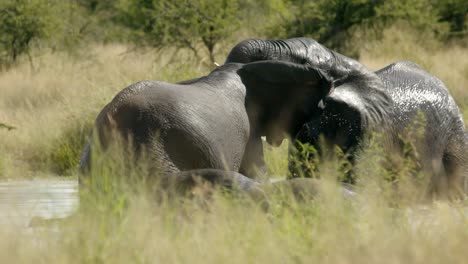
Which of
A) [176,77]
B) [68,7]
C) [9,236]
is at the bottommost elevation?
[68,7]

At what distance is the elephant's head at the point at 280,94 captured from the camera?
8953 mm

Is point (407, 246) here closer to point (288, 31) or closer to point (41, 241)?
point (41, 241)

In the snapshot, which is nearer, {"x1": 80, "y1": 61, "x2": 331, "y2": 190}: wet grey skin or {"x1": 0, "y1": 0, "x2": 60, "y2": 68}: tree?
{"x1": 80, "y1": 61, "x2": 331, "y2": 190}: wet grey skin

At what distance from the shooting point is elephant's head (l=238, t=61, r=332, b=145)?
29.4 feet

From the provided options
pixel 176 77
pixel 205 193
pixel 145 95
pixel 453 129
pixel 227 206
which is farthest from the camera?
pixel 176 77

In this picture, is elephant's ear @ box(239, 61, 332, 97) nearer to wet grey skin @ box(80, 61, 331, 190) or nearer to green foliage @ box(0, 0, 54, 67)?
wet grey skin @ box(80, 61, 331, 190)

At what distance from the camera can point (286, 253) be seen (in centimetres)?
530

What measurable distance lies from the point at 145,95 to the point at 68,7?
79.6 ft

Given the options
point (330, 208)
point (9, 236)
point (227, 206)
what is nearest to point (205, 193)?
point (227, 206)

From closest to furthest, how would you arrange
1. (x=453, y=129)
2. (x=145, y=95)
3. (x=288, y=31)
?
(x=145, y=95)
(x=453, y=129)
(x=288, y=31)

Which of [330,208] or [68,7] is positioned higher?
[330,208]

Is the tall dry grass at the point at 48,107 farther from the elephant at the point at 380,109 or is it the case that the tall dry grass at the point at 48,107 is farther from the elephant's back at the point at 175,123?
the elephant's back at the point at 175,123

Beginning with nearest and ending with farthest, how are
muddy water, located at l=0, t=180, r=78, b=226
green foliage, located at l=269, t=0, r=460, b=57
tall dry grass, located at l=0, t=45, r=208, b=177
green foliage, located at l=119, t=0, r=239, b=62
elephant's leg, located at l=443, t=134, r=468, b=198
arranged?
muddy water, located at l=0, t=180, r=78, b=226 < elephant's leg, located at l=443, t=134, r=468, b=198 < tall dry grass, located at l=0, t=45, r=208, b=177 < green foliage, located at l=119, t=0, r=239, b=62 < green foliage, located at l=269, t=0, r=460, b=57

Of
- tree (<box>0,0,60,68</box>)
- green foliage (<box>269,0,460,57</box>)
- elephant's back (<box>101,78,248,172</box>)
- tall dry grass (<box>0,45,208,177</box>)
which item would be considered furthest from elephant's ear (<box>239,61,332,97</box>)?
green foliage (<box>269,0,460,57</box>)
